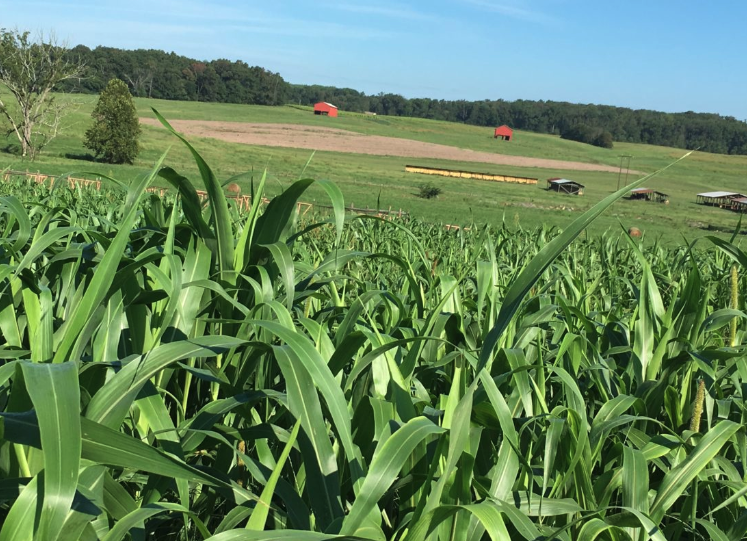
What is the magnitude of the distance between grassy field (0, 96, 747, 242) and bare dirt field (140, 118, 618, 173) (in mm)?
3936

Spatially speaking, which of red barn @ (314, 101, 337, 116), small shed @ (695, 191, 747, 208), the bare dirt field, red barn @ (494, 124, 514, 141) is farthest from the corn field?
red barn @ (494, 124, 514, 141)

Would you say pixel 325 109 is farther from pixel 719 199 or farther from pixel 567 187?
pixel 719 199

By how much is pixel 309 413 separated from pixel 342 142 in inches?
3242

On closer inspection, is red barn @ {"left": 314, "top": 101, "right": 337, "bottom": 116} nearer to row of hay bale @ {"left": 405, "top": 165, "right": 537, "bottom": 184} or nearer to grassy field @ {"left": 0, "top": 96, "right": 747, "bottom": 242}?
grassy field @ {"left": 0, "top": 96, "right": 747, "bottom": 242}

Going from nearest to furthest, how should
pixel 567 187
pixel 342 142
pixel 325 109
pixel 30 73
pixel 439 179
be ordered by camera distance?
1. pixel 30 73
2. pixel 439 179
3. pixel 567 187
4. pixel 342 142
5. pixel 325 109

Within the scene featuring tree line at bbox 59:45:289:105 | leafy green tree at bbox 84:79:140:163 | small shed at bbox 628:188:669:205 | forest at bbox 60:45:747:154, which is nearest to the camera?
leafy green tree at bbox 84:79:140:163

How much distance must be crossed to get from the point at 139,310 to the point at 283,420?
1.55ft

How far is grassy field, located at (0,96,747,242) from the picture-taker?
4025 centimetres

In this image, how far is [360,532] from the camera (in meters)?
1.23

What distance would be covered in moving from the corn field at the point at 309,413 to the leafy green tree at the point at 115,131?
1857 inches

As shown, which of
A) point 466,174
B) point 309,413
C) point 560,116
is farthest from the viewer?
point 560,116

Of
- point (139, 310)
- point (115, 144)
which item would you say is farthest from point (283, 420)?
point (115, 144)

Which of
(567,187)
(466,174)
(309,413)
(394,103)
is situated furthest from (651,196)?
(394,103)

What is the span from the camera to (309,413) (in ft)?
4.39
